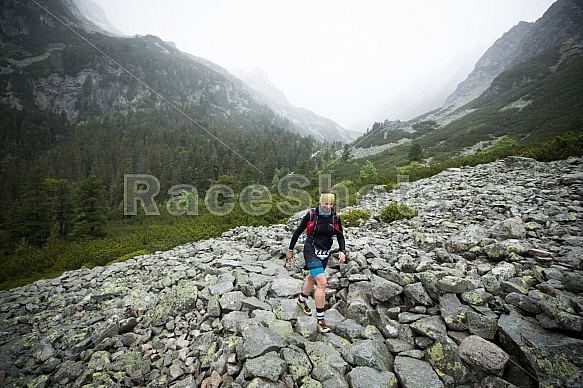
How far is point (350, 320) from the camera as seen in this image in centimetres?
455

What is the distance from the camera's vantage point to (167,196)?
47.0 meters

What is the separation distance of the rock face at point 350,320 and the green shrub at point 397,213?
2554 mm

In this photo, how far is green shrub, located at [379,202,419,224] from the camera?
10.9 m

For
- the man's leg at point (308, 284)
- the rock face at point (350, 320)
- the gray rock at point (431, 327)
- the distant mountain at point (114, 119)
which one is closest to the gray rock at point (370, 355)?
the rock face at point (350, 320)

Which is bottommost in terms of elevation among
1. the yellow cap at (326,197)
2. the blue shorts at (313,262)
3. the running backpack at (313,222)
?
the blue shorts at (313,262)

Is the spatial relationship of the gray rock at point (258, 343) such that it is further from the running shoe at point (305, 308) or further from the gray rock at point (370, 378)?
the gray rock at point (370, 378)

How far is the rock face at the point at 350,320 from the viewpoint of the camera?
3.16 meters

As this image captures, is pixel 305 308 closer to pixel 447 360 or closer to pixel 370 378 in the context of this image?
pixel 370 378

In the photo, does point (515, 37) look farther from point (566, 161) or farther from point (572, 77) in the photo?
point (566, 161)

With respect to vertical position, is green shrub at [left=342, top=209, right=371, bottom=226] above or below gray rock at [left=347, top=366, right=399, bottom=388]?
above

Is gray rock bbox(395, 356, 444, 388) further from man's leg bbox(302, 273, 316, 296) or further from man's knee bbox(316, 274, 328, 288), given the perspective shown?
man's leg bbox(302, 273, 316, 296)

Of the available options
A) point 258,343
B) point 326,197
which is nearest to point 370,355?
point 258,343

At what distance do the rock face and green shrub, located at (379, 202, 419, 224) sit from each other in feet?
8.38

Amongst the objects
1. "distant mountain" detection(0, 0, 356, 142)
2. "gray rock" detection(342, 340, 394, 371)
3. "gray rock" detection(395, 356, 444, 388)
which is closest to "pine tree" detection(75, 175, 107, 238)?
"gray rock" detection(342, 340, 394, 371)
